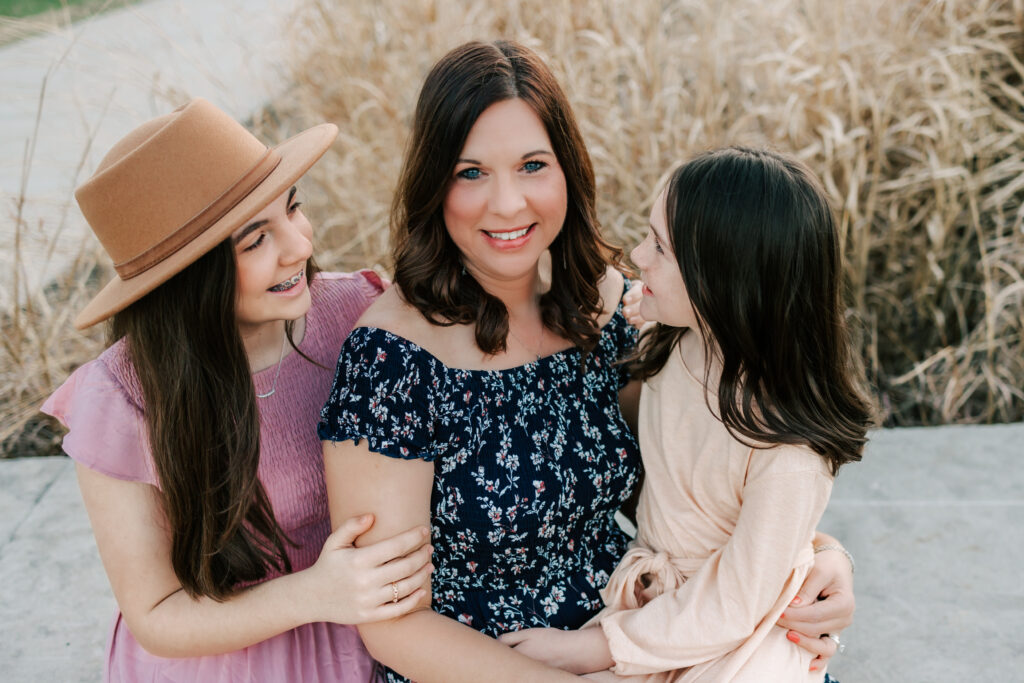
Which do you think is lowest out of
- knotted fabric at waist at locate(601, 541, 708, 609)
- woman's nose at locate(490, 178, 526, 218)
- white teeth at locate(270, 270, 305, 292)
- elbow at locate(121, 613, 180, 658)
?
knotted fabric at waist at locate(601, 541, 708, 609)

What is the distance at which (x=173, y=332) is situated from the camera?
1504 mm

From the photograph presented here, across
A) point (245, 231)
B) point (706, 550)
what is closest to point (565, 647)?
point (706, 550)

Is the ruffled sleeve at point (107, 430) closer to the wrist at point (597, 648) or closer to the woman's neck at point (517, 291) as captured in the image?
the woman's neck at point (517, 291)

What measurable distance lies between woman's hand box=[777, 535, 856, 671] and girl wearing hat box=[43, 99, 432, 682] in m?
0.68

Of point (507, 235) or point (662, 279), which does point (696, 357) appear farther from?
point (507, 235)

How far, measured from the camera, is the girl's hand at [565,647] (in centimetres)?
169

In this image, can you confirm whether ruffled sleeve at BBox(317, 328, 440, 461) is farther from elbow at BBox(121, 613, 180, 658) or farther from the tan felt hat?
elbow at BBox(121, 613, 180, 658)

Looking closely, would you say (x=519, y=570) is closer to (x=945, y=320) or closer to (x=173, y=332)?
(x=173, y=332)

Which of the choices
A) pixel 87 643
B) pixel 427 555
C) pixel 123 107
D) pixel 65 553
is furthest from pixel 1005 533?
pixel 123 107

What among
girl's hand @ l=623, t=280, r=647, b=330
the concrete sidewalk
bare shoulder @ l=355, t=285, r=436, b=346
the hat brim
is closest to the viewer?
the hat brim

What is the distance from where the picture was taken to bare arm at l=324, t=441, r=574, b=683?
5.07ft

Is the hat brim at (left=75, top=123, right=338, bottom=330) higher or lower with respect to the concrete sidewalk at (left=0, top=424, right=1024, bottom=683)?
higher

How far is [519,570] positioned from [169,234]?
0.85 m

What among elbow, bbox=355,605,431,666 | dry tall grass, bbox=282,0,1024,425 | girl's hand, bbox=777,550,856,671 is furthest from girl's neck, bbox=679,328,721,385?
dry tall grass, bbox=282,0,1024,425
